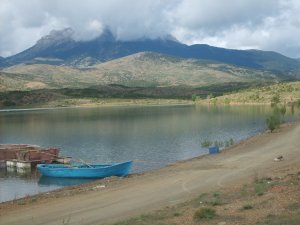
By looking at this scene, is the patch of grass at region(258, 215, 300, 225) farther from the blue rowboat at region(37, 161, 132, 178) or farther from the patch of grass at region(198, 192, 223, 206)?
the blue rowboat at region(37, 161, 132, 178)

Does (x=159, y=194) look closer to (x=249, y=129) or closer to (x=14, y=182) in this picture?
(x=14, y=182)

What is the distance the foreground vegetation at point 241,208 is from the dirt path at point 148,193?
2205 millimetres

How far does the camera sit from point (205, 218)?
1808 centimetres

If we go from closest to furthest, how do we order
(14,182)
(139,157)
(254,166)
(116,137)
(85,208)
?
1. (85,208)
2. (254,166)
3. (14,182)
4. (139,157)
5. (116,137)

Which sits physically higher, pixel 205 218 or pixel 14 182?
pixel 205 218

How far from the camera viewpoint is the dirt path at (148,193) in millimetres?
22391

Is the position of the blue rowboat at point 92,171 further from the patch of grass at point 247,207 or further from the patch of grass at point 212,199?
the patch of grass at point 247,207

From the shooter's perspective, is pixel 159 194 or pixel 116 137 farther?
pixel 116 137

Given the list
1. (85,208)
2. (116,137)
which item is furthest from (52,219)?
(116,137)

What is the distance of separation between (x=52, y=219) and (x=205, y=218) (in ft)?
25.6

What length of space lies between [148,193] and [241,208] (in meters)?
8.75

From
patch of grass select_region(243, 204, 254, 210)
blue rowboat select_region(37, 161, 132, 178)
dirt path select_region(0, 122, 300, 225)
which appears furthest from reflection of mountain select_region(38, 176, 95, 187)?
patch of grass select_region(243, 204, 254, 210)

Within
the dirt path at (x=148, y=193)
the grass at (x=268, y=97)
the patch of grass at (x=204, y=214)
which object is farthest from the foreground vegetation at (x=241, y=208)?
the grass at (x=268, y=97)

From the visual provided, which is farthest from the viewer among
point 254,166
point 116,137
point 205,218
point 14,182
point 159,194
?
point 116,137
